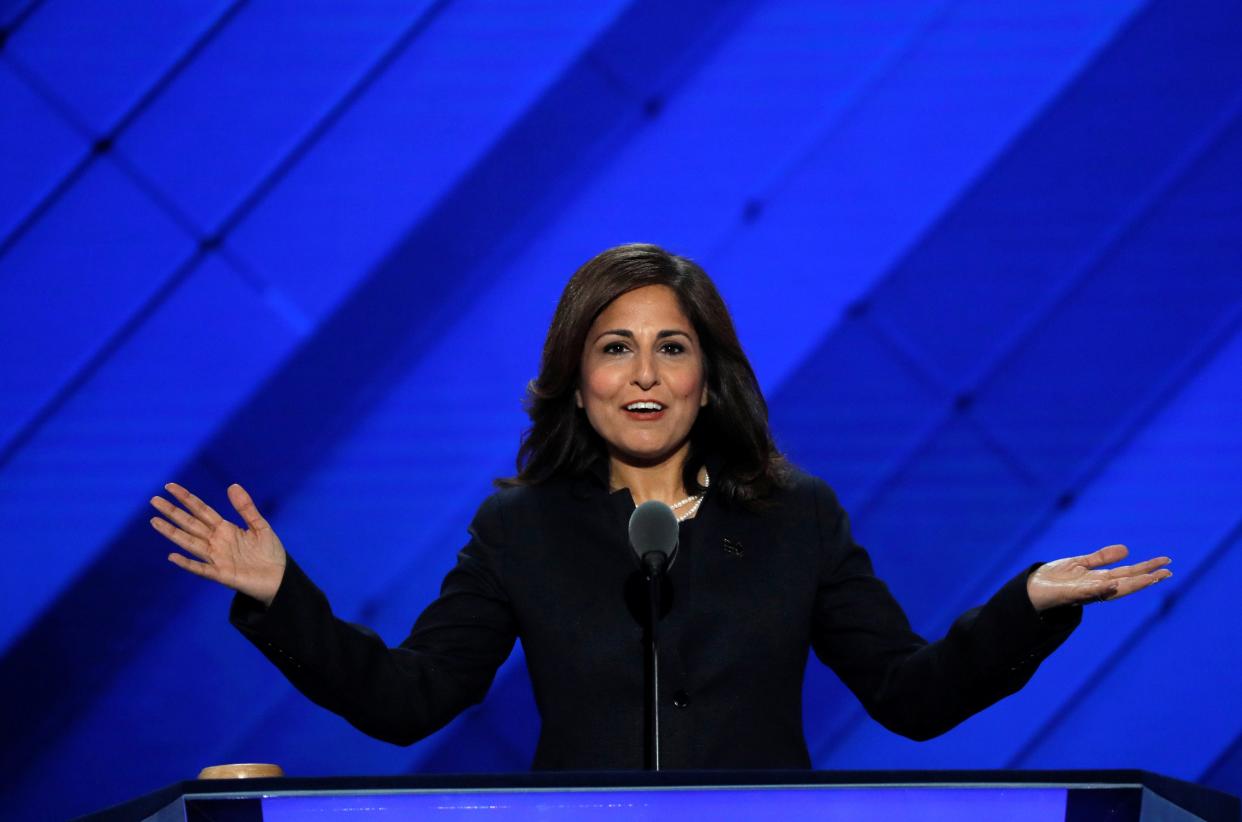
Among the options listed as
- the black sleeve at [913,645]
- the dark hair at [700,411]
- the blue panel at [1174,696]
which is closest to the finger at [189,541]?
the dark hair at [700,411]

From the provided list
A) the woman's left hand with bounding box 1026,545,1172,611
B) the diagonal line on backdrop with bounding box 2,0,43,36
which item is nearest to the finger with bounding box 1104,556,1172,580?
the woman's left hand with bounding box 1026,545,1172,611

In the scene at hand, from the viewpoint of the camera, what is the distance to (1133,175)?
3.40m

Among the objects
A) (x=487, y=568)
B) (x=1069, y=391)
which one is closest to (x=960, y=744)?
(x=1069, y=391)

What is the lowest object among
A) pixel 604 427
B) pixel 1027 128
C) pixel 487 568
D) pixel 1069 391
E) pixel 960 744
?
pixel 487 568

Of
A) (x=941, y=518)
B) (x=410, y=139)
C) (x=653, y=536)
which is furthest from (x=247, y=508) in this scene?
(x=941, y=518)

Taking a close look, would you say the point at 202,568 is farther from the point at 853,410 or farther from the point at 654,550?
the point at 853,410

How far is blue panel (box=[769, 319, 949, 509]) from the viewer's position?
340cm

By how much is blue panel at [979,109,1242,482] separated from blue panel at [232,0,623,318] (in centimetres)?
133

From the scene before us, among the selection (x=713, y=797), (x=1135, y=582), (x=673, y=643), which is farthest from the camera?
(x=673, y=643)

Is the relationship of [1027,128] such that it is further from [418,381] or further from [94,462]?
[94,462]

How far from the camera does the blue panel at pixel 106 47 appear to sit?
340cm

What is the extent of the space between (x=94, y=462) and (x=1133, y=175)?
260cm

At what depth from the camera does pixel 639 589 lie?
2.20 m

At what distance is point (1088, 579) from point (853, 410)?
1.69m
